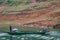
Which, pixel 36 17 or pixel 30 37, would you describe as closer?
pixel 30 37

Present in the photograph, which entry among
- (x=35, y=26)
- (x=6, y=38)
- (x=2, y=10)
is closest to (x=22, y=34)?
(x=6, y=38)

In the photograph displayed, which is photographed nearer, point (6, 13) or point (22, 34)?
point (22, 34)

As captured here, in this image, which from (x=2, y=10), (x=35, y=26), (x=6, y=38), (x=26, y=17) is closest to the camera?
(x=6, y=38)

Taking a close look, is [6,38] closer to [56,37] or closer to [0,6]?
[56,37]

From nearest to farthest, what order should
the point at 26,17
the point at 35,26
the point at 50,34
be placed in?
1. the point at 50,34
2. the point at 35,26
3. the point at 26,17

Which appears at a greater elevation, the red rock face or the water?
the water

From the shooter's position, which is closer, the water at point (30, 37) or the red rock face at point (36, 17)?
the water at point (30, 37)

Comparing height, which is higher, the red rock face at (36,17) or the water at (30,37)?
the water at (30,37)

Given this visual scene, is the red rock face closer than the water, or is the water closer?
the water

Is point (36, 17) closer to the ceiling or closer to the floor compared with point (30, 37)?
closer to the floor

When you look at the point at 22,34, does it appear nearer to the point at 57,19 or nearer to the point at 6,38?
the point at 6,38
